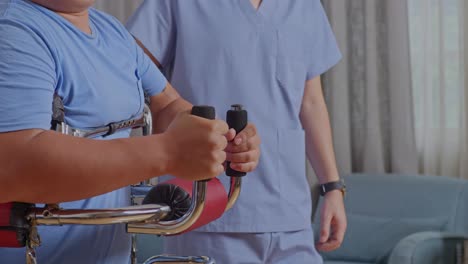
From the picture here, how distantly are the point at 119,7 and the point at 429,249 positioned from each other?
5.70 ft

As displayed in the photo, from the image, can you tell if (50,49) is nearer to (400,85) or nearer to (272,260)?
(272,260)

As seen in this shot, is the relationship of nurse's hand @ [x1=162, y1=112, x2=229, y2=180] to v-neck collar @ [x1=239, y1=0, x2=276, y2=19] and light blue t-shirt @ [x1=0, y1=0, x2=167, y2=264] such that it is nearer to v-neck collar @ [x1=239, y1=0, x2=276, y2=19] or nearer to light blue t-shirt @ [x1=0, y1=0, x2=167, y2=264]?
light blue t-shirt @ [x1=0, y1=0, x2=167, y2=264]

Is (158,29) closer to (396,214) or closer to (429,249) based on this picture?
(429,249)

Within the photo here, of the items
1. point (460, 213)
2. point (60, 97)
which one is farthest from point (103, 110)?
point (460, 213)

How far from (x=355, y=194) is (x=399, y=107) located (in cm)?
43

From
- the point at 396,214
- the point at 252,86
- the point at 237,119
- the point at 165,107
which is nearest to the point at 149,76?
the point at 165,107

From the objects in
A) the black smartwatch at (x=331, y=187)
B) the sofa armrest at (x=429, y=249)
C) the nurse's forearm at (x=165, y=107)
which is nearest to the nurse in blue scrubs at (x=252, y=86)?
the black smartwatch at (x=331, y=187)

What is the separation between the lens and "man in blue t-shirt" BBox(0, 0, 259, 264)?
81 cm

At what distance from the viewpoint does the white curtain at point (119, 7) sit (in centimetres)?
370

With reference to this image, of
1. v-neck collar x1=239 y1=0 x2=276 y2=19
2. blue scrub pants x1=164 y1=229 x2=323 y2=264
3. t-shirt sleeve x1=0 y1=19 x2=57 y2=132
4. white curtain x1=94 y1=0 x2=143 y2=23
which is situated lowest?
blue scrub pants x1=164 y1=229 x2=323 y2=264

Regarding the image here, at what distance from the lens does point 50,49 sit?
0.89 meters

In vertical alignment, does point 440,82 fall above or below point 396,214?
above

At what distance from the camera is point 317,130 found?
5.99 ft

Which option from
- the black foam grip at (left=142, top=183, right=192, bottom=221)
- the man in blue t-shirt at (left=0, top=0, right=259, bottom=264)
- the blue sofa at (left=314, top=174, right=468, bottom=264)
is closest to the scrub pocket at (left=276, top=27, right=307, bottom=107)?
the man in blue t-shirt at (left=0, top=0, right=259, bottom=264)
